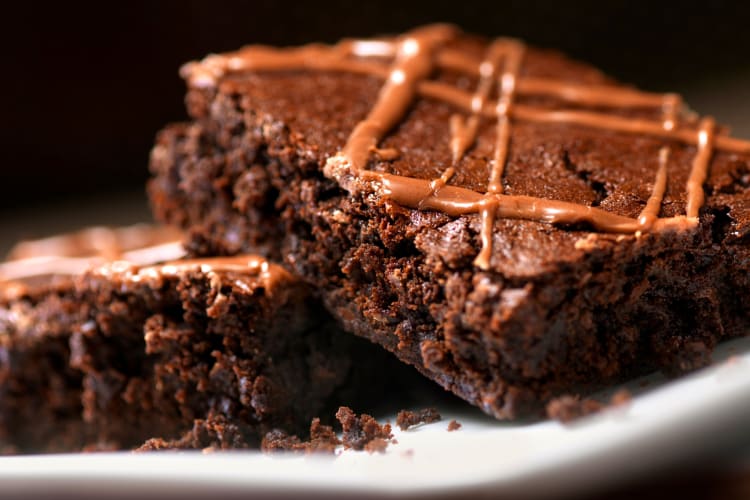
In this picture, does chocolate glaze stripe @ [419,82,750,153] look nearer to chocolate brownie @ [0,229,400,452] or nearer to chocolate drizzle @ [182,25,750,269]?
chocolate drizzle @ [182,25,750,269]

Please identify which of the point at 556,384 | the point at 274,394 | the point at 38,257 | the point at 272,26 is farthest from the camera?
the point at 272,26

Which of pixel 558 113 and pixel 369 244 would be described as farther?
pixel 558 113

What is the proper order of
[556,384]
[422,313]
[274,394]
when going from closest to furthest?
1. [556,384]
2. [422,313]
3. [274,394]

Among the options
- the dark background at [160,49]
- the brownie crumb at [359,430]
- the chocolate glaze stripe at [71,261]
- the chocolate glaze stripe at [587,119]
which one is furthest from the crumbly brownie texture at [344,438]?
the dark background at [160,49]

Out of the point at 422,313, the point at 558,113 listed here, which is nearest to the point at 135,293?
the point at 422,313

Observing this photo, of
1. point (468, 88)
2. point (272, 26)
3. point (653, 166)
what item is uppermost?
point (272, 26)

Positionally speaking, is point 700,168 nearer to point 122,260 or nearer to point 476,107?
point 476,107

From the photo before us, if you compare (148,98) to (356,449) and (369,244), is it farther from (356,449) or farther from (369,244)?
(356,449)
